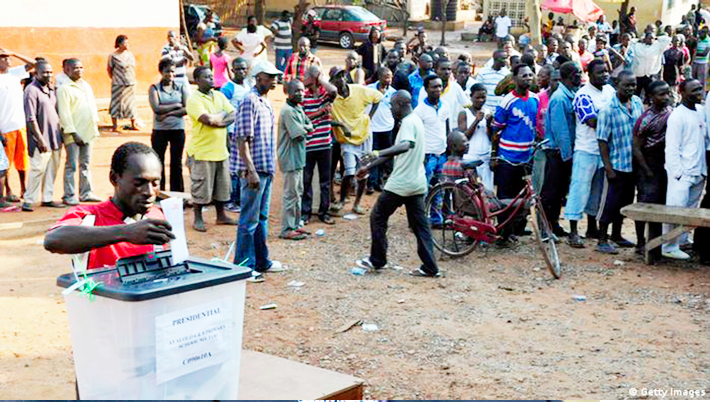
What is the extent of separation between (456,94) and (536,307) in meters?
3.99

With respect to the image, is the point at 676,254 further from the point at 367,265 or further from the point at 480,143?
the point at 367,265

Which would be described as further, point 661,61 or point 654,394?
point 661,61

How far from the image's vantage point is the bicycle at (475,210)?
8922 millimetres

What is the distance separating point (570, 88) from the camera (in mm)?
9750

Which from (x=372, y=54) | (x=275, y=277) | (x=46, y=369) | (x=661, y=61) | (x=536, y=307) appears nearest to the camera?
(x=46, y=369)

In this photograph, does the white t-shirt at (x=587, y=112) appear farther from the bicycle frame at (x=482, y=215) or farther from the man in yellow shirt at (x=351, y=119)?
the man in yellow shirt at (x=351, y=119)

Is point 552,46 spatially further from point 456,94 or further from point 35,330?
point 35,330

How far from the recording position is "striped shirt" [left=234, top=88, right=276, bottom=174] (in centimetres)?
817

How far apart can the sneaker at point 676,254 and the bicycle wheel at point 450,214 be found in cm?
195

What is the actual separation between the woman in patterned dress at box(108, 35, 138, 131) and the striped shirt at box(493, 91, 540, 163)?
7.93 metres

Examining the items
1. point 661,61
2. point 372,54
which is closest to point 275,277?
point 372,54

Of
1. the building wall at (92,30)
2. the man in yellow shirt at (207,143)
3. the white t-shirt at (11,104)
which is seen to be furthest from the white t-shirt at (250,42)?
the man in yellow shirt at (207,143)

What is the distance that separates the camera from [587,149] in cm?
934

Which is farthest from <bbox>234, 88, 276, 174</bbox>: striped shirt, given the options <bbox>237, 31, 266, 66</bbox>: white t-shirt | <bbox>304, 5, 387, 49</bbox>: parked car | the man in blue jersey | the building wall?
<bbox>304, 5, 387, 49</bbox>: parked car
